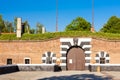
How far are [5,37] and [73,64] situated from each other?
951 centimetres

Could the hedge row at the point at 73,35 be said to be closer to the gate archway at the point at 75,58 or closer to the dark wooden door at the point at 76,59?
the gate archway at the point at 75,58

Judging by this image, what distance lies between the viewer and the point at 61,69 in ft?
108

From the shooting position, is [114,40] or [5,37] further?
[5,37]

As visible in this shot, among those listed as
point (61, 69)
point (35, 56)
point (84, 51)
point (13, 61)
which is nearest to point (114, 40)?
point (84, 51)

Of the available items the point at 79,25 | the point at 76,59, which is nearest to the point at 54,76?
the point at 76,59

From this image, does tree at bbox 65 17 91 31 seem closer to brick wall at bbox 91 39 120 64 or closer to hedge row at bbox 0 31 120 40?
hedge row at bbox 0 31 120 40

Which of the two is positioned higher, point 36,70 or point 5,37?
point 5,37

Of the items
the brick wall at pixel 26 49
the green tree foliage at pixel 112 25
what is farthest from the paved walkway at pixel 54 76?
the green tree foliage at pixel 112 25

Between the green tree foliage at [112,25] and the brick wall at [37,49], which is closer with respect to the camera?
the brick wall at [37,49]

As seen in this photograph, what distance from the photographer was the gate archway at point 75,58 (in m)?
33.2

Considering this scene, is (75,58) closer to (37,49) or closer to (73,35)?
(73,35)

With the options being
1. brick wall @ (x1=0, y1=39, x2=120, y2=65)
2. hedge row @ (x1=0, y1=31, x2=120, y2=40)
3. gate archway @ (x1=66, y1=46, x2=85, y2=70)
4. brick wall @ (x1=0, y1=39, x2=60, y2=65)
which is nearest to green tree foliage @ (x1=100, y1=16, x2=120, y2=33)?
hedge row @ (x1=0, y1=31, x2=120, y2=40)

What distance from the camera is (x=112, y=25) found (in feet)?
214

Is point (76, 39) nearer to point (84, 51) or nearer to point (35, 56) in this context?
point (84, 51)
